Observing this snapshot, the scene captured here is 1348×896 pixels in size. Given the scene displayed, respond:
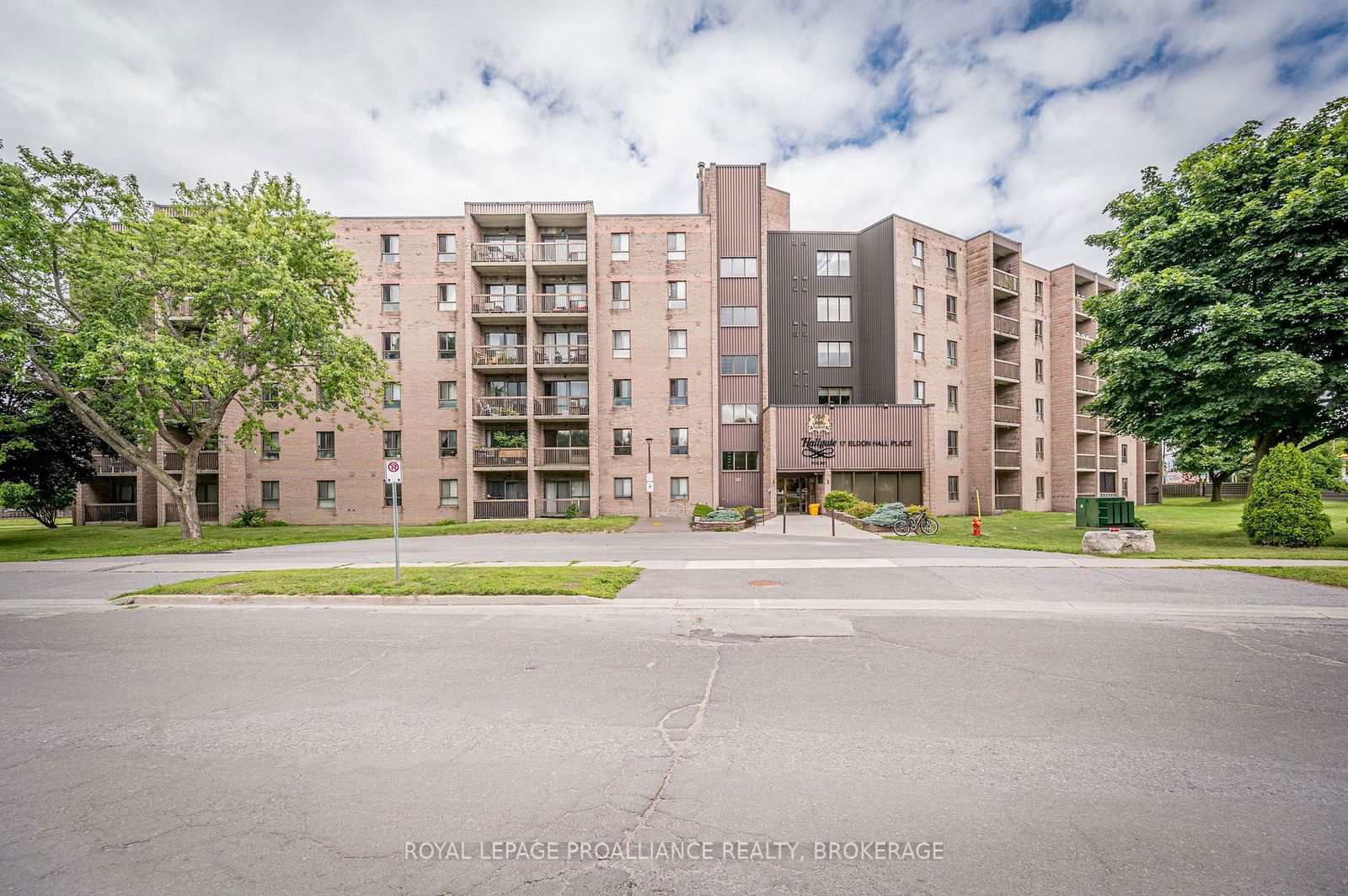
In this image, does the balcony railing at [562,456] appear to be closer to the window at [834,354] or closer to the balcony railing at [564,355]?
the balcony railing at [564,355]

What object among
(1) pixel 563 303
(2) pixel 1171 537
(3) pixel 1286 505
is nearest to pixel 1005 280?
(2) pixel 1171 537

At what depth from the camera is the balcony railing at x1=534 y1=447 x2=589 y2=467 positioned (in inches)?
1222

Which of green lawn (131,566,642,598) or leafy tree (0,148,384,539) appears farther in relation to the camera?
leafy tree (0,148,384,539)

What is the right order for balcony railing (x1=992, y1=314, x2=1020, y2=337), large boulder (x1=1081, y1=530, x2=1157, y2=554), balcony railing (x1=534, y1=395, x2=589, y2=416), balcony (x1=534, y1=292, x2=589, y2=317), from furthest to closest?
balcony railing (x1=992, y1=314, x2=1020, y2=337)
balcony railing (x1=534, y1=395, x2=589, y2=416)
balcony (x1=534, y1=292, x2=589, y2=317)
large boulder (x1=1081, y1=530, x2=1157, y2=554)

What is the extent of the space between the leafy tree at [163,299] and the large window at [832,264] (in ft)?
87.0

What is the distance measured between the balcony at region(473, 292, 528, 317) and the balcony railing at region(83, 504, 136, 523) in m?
25.3

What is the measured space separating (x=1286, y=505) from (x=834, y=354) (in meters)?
22.4

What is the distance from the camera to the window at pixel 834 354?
34.9 metres

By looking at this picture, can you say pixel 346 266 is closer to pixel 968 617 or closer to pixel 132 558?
pixel 132 558

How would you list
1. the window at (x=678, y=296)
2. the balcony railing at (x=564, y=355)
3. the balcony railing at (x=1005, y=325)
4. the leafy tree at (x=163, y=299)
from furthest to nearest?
1. the balcony railing at (x=1005, y=325)
2. the window at (x=678, y=296)
3. the balcony railing at (x=564, y=355)
4. the leafy tree at (x=163, y=299)

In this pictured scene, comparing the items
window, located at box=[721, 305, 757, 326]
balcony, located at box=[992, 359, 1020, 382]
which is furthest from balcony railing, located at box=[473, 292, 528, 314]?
balcony, located at box=[992, 359, 1020, 382]

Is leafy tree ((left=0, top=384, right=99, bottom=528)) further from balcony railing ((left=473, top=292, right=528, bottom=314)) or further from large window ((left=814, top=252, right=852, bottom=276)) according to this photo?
large window ((left=814, top=252, right=852, bottom=276))

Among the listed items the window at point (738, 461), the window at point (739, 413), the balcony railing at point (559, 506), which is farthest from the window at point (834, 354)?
the balcony railing at point (559, 506)

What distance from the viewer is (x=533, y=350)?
1217 inches
